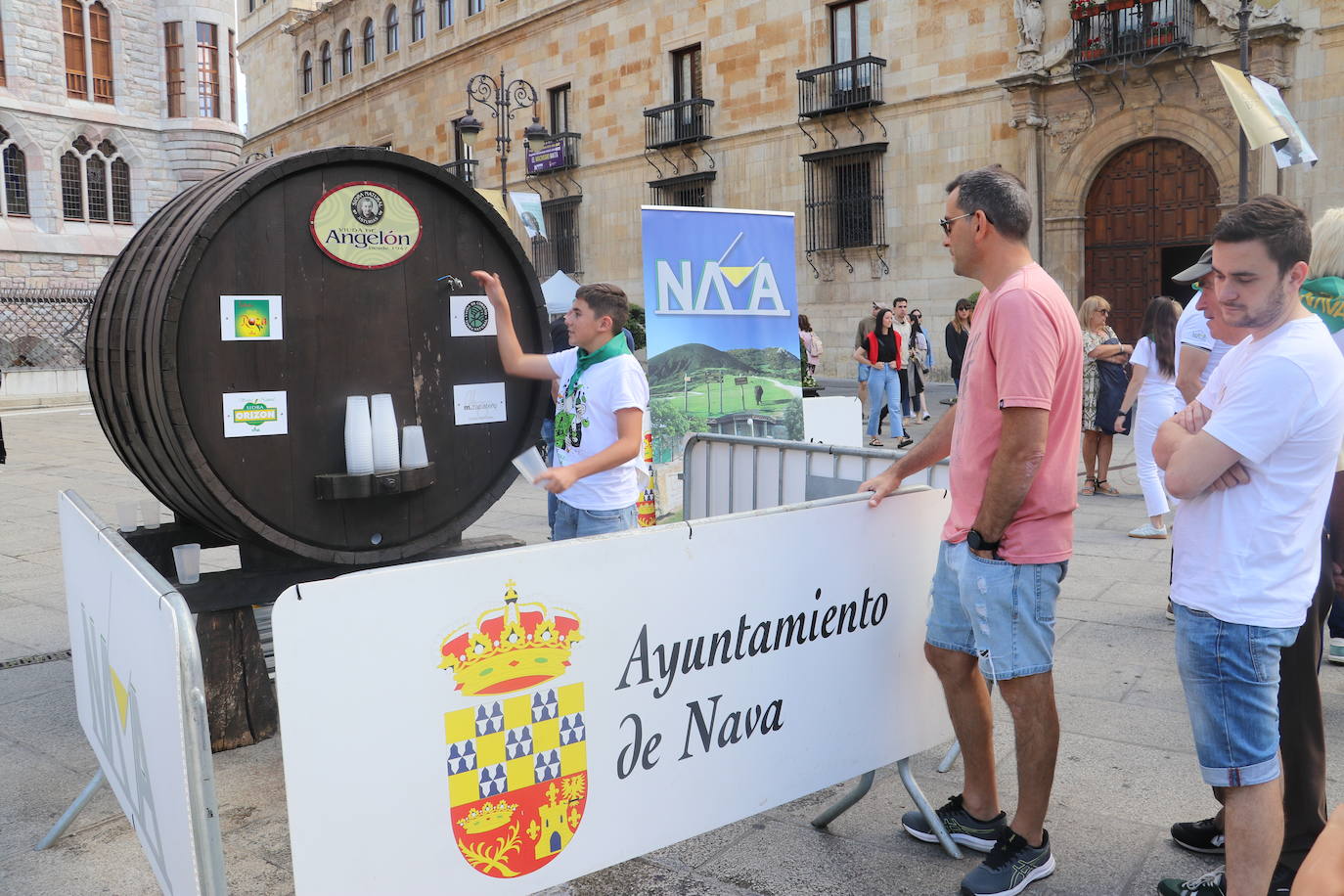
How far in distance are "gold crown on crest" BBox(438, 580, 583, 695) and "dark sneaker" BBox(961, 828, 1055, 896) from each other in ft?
4.45

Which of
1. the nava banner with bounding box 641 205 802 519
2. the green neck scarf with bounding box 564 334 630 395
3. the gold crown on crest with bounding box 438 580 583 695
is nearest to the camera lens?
the gold crown on crest with bounding box 438 580 583 695

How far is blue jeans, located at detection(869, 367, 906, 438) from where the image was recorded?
13844 millimetres

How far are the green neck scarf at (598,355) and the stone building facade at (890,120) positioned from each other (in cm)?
1743

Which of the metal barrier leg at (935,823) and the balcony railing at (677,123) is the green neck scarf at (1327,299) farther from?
the balcony railing at (677,123)

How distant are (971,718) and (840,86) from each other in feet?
75.8

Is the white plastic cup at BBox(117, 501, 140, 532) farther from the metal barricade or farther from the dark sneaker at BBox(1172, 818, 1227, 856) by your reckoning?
the dark sneaker at BBox(1172, 818, 1227, 856)

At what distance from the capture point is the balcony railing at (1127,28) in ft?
61.9

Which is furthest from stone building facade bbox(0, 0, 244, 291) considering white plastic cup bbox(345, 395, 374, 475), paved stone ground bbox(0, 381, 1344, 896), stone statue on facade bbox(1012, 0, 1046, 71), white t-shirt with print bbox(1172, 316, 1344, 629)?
white t-shirt with print bbox(1172, 316, 1344, 629)

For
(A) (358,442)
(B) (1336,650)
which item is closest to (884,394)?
(B) (1336,650)

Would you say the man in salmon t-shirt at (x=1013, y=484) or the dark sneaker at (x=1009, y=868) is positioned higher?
the man in salmon t-shirt at (x=1013, y=484)

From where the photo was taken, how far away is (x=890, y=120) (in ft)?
76.6

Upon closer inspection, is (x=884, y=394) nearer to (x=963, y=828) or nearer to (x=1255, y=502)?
(x=963, y=828)

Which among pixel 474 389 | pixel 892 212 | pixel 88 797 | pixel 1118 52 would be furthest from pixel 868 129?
pixel 88 797

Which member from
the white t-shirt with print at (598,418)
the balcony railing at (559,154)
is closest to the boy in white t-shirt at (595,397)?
the white t-shirt with print at (598,418)
